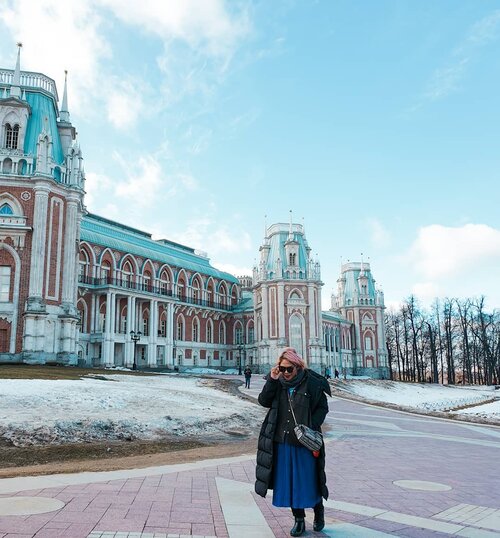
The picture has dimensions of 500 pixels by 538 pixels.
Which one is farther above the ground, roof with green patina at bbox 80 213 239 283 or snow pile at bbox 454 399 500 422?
roof with green patina at bbox 80 213 239 283

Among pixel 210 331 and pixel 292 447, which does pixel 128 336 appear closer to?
pixel 210 331

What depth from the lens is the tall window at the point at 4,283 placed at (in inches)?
1447

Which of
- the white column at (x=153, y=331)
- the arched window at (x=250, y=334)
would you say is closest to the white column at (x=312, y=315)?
the arched window at (x=250, y=334)

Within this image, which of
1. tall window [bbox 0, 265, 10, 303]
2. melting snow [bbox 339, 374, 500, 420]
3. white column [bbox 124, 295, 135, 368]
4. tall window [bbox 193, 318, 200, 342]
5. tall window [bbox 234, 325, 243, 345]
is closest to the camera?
tall window [bbox 0, 265, 10, 303]

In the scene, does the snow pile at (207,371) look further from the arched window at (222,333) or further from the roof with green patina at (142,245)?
the roof with green patina at (142,245)

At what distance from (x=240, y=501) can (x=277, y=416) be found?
192 centimetres

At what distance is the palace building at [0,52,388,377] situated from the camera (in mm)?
37094

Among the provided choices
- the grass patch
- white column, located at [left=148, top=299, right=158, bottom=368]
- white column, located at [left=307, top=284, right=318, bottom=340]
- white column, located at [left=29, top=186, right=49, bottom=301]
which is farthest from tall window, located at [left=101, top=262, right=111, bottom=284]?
white column, located at [left=307, top=284, right=318, bottom=340]

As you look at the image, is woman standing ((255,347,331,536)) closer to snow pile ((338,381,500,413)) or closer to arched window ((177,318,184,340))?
snow pile ((338,381,500,413))

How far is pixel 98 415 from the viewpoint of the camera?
1419 cm

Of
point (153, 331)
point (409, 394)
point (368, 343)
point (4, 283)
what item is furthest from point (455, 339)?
point (4, 283)

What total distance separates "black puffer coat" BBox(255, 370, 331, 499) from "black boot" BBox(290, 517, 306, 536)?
356mm

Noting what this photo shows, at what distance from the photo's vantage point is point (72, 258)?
39.4 meters

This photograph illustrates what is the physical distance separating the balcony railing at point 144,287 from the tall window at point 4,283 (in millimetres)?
14007
